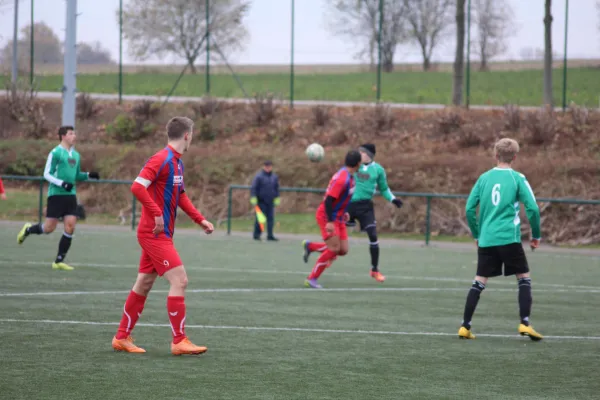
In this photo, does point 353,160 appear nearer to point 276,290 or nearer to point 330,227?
point 330,227

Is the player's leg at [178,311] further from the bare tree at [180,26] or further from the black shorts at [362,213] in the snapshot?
the bare tree at [180,26]

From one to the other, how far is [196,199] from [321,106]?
736 centimetres

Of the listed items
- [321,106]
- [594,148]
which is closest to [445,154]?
[594,148]

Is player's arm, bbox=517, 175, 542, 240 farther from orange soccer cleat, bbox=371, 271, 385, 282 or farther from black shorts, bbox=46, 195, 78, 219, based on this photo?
black shorts, bbox=46, 195, 78, 219

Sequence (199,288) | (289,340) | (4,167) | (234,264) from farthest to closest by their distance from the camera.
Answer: (4,167) → (234,264) → (199,288) → (289,340)

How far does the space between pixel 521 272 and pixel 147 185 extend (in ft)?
11.8

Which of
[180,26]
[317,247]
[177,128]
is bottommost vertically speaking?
[317,247]

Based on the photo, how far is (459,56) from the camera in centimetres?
3114

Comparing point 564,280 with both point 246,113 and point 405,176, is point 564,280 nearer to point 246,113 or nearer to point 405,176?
point 405,176

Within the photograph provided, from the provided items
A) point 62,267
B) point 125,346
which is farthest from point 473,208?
point 62,267

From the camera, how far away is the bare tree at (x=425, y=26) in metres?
36.2

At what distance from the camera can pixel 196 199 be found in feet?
87.1

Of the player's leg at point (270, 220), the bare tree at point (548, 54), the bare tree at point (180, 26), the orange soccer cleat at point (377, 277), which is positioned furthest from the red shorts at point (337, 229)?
the bare tree at point (180, 26)

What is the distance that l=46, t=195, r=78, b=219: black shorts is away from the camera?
45.4 feet
